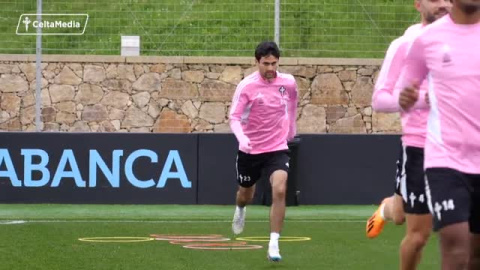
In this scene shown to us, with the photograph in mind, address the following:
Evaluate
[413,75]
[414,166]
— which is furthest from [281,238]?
[413,75]

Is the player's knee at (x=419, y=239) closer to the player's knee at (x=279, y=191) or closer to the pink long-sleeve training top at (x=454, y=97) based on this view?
the pink long-sleeve training top at (x=454, y=97)

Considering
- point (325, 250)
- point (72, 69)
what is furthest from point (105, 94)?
point (325, 250)

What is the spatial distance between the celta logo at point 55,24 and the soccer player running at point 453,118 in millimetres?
14054

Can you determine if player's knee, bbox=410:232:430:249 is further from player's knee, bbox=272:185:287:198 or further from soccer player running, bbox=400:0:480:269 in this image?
player's knee, bbox=272:185:287:198

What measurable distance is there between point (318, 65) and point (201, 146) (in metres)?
4.34

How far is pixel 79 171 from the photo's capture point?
19.2m

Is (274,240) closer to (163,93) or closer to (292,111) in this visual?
(292,111)

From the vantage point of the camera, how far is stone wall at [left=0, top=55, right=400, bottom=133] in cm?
2241

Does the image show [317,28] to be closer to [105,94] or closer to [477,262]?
[105,94]

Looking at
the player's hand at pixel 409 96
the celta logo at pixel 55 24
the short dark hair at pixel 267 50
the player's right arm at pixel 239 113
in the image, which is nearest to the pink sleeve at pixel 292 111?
the player's right arm at pixel 239 113

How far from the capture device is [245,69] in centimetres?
2298

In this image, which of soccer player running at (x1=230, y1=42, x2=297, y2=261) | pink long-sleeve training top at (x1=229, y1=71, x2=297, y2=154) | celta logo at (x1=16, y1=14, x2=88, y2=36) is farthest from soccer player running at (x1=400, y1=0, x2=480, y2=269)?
celta logo at (x1=16, y1=14, x2=88, y2=36)

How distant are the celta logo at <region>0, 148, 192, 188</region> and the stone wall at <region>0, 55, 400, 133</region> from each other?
2.98 meters

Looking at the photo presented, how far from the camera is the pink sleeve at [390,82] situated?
8.01m
